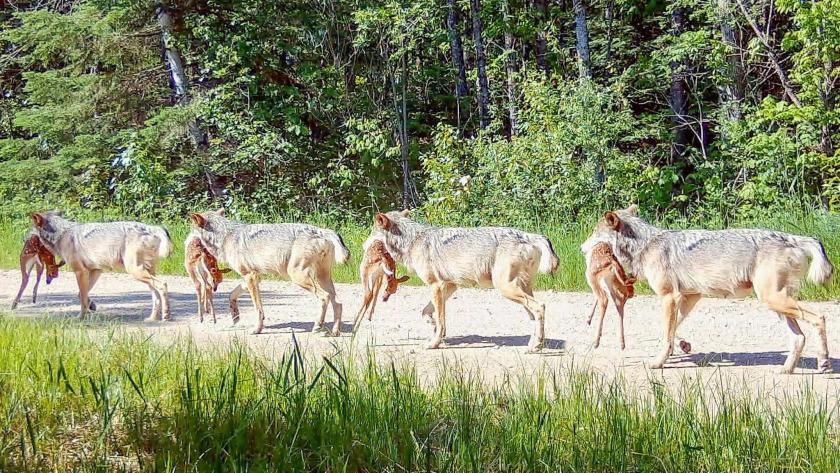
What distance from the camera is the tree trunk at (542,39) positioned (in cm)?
2773

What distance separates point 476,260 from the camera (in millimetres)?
10328

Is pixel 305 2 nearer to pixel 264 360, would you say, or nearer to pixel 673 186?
pixel 673 186

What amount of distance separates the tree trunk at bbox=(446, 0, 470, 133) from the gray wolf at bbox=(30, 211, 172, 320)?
16245 millimetres

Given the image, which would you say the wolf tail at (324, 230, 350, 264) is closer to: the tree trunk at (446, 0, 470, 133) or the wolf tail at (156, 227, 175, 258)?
the wolf tail at (156, 227, 175, 258)

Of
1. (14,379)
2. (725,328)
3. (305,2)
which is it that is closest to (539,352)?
(725,328)

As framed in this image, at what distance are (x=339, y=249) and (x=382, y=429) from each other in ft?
19.9

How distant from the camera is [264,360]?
7340 mm

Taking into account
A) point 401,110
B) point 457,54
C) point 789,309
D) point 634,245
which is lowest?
point 789,309

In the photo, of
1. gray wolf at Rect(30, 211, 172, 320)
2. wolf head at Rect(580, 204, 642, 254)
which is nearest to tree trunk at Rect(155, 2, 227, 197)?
gray wolf at Rect(30, 211, 172, 320)

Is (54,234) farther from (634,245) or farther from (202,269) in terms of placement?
(634,245)

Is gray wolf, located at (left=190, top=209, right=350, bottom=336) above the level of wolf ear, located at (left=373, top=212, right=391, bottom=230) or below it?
below

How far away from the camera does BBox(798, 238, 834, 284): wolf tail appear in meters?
8.41

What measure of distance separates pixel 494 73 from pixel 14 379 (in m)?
21.5

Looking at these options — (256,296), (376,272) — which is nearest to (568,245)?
(376,272)
